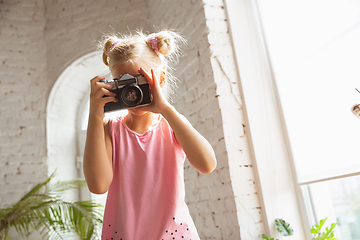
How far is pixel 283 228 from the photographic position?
147cm

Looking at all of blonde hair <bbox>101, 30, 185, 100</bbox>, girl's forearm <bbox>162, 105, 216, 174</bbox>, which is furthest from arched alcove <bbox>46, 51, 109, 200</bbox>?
girl's forearm <bbox>162, 105, 216, 174</bbox>

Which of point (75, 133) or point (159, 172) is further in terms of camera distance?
point (75, 133)

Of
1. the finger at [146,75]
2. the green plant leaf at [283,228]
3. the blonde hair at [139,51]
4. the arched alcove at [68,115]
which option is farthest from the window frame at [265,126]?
the arched alcove at [68,115]

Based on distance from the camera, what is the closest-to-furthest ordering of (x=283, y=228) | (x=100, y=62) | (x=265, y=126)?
1. (x=283, y=228)
2. (x=265, y=126)
3. (x=100, y=62)

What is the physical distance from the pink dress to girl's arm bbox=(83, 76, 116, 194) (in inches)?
2.1

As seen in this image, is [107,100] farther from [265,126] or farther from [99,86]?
[265,126]

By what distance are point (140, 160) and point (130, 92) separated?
20 centimetres

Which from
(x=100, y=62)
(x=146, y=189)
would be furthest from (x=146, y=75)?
(x=100, y=62)

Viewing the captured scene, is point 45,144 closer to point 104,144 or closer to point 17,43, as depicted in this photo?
point 17,43

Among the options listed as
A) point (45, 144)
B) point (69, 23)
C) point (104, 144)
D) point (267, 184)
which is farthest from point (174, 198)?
point (69, 23)

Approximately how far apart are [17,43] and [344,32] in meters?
2.45

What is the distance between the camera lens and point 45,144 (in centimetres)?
246

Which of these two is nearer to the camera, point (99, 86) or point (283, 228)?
point (99, 86)

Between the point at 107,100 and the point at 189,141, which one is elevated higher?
the point at 107,100
